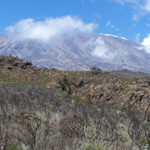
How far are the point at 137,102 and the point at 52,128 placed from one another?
22.7 feet

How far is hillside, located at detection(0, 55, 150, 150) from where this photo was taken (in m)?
4.17

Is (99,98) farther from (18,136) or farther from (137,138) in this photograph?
(18,136)

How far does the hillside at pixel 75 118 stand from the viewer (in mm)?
4172

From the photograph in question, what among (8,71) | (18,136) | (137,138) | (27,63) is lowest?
(137,138)

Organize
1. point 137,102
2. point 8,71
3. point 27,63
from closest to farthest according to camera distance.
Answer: point 137,102 → point 8,71 → point 27,63

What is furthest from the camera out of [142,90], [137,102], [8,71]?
[8,71]

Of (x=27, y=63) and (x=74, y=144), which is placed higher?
(x=27, y=63)

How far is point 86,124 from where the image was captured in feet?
21.6

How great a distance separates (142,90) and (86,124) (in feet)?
22.8

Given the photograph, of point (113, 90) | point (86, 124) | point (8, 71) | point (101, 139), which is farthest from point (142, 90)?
point (8, 71)

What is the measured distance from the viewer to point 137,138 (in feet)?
17.6

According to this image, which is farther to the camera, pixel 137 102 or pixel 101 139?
pixel 137 102

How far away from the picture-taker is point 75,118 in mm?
6324

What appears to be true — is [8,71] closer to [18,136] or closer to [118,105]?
[118,105]
